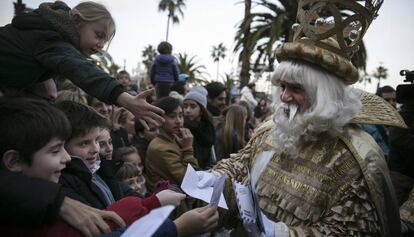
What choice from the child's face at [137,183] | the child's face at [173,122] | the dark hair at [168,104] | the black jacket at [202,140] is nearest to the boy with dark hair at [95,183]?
the child's face at [137,183]

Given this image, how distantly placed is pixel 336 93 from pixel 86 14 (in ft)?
5.39

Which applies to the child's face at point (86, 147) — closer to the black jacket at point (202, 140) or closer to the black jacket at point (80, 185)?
the black jacket at point (80, 185)

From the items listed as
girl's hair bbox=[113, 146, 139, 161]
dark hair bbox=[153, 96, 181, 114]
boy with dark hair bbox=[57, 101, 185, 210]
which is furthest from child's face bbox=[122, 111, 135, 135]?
boy with dark hair bbox=[57, 101, 185, 210]

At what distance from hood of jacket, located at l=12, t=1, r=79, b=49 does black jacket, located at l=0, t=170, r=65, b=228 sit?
0.99m

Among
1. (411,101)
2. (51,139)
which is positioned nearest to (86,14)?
(51,139)

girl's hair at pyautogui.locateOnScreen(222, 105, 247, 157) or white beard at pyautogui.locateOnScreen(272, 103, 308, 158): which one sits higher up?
white beard at pyautogui.locateOnScreen(272, 103, 308, 158)

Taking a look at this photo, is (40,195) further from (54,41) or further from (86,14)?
(86,14)

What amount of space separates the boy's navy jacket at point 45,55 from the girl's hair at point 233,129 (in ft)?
9.93

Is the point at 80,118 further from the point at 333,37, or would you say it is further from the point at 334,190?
the point at 333,37

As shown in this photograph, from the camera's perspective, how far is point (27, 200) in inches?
49.3

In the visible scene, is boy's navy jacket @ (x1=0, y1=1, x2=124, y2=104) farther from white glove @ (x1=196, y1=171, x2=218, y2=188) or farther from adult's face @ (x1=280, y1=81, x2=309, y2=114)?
adult's face @ (x1=280, y1=81, x2=309, y2=114)

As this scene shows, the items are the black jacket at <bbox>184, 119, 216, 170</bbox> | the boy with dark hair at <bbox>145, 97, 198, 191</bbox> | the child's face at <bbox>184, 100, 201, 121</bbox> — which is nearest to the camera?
the boy with dark hair at <bbox>145, 97, 198, 191</bbox>

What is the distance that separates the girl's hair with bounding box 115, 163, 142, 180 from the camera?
2961 millimetres

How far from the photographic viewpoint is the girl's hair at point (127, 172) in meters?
2.96
